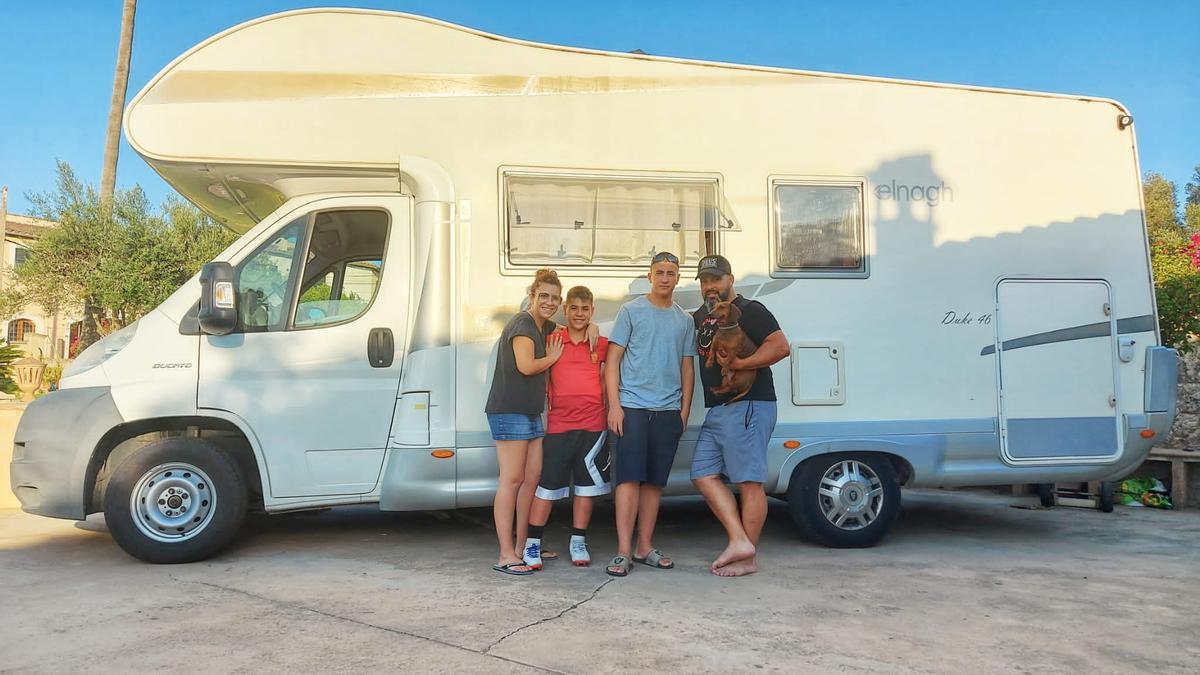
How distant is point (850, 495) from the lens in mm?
5875

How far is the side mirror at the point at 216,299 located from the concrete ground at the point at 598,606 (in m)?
1.42

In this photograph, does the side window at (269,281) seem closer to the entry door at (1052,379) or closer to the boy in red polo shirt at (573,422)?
the boy in red polo shirt at (573,422)

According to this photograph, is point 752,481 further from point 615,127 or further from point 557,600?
point 615,127

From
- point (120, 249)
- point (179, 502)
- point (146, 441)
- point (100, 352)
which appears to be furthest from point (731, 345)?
point (120, 249)

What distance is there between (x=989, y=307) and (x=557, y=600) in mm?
3418

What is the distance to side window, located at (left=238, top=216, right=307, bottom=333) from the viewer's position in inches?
211

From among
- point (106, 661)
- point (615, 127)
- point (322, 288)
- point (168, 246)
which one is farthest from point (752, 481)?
point (168, 246)

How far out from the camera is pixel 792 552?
19.0 feet

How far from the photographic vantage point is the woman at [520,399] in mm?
5047

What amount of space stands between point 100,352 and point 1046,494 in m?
7.40

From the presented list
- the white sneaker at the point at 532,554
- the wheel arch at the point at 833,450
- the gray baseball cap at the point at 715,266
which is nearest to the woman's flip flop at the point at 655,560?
the white sneaker at the point at 532,554

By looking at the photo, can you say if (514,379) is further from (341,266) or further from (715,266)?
(341,266)

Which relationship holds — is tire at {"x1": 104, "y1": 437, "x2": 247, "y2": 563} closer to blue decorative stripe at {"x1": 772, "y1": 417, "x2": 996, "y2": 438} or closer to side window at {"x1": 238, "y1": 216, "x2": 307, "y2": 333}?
side window at {"x1": 238, "y1": 216, "x2": 307, "y2": 333}

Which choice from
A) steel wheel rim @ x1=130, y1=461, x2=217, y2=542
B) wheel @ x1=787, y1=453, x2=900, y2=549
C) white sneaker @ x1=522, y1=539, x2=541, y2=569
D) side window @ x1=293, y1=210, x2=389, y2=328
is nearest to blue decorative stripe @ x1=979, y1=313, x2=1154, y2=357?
wheel @ x1=787, y1=453, x2=900, y2=549
